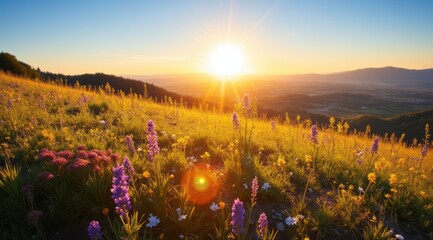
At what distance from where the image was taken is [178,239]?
3691 millimetres

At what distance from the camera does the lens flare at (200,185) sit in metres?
4.38

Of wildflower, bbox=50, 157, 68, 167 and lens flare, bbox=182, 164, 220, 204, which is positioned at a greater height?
wildflower, bbox=50, 157, 68, 167

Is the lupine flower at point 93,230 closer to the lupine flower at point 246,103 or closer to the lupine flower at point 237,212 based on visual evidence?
the lupine flower at point 237,212

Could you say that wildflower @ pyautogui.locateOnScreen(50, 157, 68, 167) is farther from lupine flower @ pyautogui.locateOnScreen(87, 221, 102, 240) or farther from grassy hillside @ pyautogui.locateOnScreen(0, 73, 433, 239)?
lupine flower @ pyautogui.locateOnScreen(87, 221, 102, 240)

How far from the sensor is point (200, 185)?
184 inches

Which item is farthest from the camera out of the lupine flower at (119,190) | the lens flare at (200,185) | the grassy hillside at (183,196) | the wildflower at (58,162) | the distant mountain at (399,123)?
the distant mountain at (399,123)

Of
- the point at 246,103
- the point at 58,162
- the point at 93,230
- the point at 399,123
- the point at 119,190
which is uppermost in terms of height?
the point at 246,103

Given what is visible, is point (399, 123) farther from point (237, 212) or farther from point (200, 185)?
point (237, 212)

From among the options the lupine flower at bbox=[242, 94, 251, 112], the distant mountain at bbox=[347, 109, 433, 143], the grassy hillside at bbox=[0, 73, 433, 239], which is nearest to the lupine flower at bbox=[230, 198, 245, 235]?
the grassy hillside at bbox=[0, 73, 433, 239]

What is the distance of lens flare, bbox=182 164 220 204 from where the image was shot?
4379 millimetres

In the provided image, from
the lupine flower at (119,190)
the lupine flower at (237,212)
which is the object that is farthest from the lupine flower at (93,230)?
the lupine flower at (237,212)

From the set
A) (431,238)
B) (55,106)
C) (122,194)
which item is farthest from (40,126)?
(431,238)

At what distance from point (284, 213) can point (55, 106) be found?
9.63 meters

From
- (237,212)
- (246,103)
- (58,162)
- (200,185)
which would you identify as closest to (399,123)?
(246,103)
